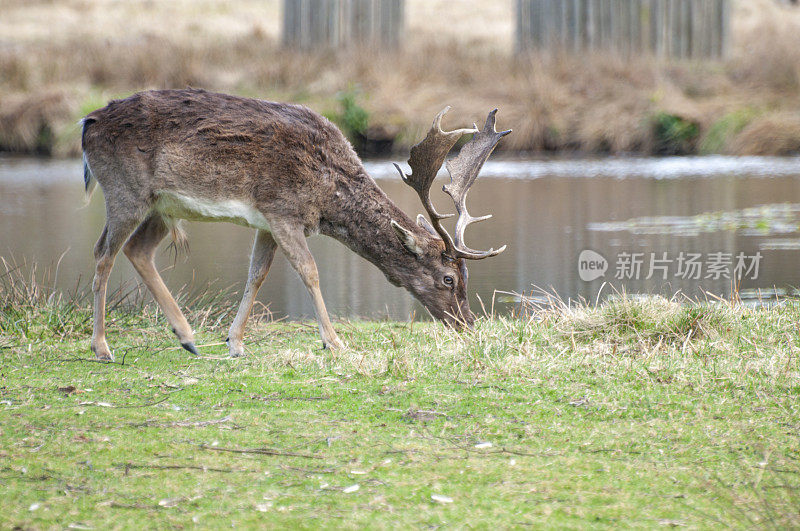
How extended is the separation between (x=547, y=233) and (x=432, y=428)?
29.3 feet

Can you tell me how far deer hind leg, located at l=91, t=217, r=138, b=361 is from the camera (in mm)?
6536

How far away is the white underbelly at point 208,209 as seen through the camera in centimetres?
657

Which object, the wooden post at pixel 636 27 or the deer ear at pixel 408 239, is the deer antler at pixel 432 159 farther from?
the wooden post at pixel 636 27

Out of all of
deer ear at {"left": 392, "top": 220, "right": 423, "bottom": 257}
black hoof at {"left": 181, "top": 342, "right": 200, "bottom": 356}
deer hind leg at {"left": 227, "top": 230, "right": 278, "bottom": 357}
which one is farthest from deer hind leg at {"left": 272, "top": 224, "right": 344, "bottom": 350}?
black hoof at {"left": 181, "top": 342, "right": 200, "bottom": 356}

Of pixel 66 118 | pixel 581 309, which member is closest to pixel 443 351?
pixel 581 309

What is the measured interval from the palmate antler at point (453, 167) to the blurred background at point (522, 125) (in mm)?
2077

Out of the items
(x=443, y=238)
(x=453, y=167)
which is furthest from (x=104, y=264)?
(x=453, y=167)

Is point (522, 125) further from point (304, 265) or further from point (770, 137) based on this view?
point (304, 265)

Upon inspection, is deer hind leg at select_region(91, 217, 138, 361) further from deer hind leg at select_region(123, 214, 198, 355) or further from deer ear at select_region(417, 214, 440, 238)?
deer ear at select_region(417, 214, 440, 238)

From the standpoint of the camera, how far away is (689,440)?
4320 millimetres

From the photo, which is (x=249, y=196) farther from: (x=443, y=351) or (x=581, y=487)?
(x=581, y=487)
